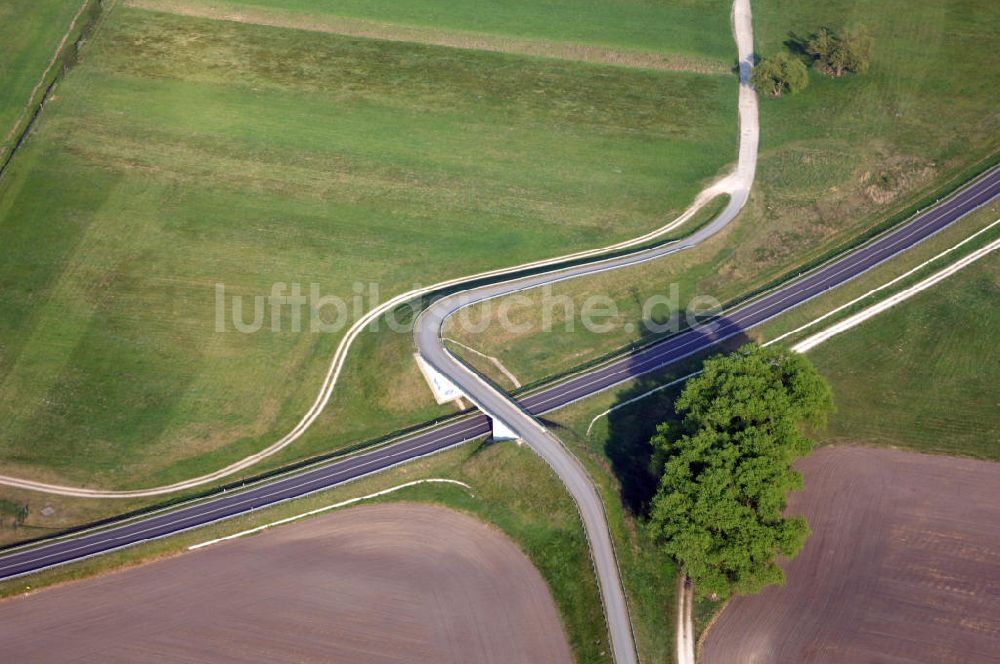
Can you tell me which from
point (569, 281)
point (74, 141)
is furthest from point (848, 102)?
Result: point (74, 141)

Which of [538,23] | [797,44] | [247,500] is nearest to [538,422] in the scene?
[247,500]

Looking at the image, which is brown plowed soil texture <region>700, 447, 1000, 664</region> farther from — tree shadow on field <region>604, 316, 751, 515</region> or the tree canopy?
tree shadow on field <region>604, 316, 751, 515</region>

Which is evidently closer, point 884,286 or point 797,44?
point 884,286

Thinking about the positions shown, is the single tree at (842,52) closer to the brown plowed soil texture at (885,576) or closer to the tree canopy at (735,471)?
the tree canopy at (735,471)

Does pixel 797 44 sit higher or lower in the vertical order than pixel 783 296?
higher

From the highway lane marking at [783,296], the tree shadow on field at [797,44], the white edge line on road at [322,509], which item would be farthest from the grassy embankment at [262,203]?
the highway lane marking at [783,296]

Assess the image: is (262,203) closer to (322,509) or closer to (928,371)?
(322,509)
